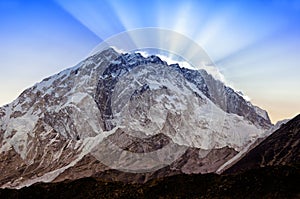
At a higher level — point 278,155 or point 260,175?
point 278,155

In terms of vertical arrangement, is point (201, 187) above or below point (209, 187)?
above

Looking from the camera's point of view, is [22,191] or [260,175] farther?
[22,191]

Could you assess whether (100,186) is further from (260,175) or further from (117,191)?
(260,175)

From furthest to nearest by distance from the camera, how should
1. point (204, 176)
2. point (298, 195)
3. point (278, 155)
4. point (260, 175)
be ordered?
point (278, 155), point (204, 176), point (260, 175), point (298, 195)

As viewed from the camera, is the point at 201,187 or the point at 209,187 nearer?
the point at 209,187

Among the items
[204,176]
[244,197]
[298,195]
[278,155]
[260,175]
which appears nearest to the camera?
[298,195]

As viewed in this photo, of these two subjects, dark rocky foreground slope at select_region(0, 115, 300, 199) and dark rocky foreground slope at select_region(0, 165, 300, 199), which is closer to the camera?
dark rocky foreground slope at select_region(0, 165, 300, 199)

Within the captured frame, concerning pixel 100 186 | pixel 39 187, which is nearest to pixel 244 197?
pixel 100 186

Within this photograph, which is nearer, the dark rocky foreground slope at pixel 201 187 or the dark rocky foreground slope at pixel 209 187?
the dark rocky foreground slope at pixel 209 187
